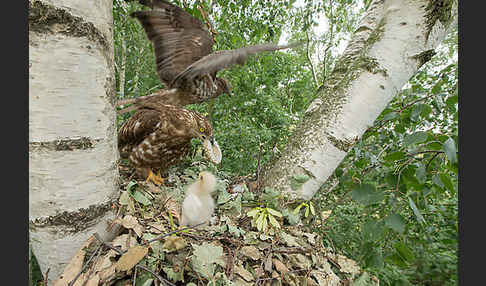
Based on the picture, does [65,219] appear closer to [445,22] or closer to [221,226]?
[221,226]

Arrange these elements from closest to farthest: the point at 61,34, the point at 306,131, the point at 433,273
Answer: the point at 61,34 < the point at 306,131 < the point at 433,273

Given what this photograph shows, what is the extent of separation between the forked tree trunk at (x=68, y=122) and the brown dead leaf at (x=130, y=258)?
19 cm

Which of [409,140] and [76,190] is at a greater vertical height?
[409,140]

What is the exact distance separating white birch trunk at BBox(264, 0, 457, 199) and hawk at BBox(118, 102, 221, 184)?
1.99 ft

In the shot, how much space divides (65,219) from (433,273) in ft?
8.39

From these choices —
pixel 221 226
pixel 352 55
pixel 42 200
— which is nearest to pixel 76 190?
pixel 42 200

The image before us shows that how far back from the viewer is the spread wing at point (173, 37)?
5.78 ft

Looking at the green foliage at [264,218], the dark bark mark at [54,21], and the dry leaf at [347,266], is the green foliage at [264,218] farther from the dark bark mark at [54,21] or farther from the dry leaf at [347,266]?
the dark bark mark at [54,21]

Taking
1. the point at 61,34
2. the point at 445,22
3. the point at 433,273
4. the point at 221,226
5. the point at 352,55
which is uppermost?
the point at 445,22

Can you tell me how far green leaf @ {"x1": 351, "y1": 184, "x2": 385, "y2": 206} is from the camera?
32.5 inches

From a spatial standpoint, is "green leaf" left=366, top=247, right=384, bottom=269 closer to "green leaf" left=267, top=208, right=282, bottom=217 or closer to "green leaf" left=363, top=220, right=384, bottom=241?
"green leaf" left=363, top=220, right=384, bottom=241

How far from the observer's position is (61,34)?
1.99 feet

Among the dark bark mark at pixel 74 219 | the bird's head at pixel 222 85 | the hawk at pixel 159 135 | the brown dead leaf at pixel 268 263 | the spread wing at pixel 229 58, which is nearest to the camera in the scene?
the dark bark mark at pixel 74 219

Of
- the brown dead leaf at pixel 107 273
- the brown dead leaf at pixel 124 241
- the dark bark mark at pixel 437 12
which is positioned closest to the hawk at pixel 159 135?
the brown dead leaf at pixel 124 241
